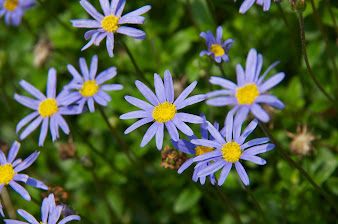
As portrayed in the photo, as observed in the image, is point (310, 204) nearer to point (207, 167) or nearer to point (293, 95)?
point (293, 95)

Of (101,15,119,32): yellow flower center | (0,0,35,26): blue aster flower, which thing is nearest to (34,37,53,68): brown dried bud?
(0,0,35,26): blue aster flower

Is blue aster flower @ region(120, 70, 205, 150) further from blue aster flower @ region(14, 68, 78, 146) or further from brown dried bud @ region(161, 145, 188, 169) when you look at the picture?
blue aster flower @ region(14, 68, 78, 146)

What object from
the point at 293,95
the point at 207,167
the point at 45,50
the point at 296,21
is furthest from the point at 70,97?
the point at 296,21

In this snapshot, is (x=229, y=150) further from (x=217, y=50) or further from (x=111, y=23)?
(x=111, y=23)

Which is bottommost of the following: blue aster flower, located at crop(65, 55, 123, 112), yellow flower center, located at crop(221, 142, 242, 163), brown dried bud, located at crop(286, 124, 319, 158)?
brown dried bud, located at crop(286, 124, 319, 158)

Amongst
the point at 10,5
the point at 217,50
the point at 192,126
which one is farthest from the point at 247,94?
the point at 10,5

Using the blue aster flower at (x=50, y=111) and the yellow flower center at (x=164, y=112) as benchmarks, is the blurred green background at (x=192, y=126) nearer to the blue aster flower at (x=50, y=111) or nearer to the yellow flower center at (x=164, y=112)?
the blue aster flower at (x=50, y=111)

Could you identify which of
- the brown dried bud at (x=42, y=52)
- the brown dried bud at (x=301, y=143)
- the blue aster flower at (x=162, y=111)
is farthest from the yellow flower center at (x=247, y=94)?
the brown dried bud at (x=42, y=52)
